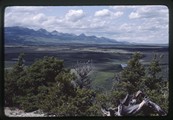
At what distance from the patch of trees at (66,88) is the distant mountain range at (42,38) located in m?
0.14

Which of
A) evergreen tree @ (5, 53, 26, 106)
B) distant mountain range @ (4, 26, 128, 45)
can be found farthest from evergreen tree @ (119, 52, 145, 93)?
evergreen tree @ (5, 53, 26, 106)

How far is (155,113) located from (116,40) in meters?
0.67

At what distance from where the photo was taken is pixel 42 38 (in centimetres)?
247

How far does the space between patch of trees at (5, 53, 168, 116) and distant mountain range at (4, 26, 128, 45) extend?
0.46 feet

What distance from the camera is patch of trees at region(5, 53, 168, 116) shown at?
8.07 feet

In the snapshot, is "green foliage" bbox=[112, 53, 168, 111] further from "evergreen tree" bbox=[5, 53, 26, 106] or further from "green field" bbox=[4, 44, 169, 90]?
"evergreen tree" bbox=[5, 53, 26, 106]

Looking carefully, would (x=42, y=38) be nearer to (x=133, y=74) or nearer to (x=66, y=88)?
(x=66, y=88)

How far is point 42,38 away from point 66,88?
44cm

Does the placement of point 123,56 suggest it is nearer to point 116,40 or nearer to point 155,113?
point 116,40

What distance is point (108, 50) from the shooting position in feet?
8.26

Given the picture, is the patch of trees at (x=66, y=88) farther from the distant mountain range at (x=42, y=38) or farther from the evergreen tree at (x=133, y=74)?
the distant mountain range at (x=42, y=38)

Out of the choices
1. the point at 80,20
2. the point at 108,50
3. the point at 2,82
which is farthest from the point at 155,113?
the point at 2,82

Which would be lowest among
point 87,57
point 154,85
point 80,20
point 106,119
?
point 106,119

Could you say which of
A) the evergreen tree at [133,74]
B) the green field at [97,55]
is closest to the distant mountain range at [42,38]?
the green field at [97,55]
